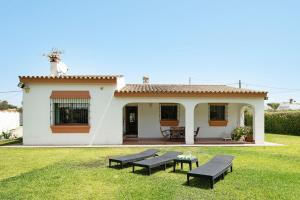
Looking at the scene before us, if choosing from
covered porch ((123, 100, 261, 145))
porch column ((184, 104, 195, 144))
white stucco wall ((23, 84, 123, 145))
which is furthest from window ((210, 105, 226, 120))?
white stucco wall ((23, 84, 123, 145))

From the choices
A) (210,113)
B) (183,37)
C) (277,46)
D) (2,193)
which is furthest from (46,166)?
(277,46)

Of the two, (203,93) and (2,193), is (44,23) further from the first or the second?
(2,193)

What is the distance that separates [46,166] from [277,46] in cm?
2137

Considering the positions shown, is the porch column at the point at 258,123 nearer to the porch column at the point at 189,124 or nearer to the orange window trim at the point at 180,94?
the orange window trim at the point at 180,94

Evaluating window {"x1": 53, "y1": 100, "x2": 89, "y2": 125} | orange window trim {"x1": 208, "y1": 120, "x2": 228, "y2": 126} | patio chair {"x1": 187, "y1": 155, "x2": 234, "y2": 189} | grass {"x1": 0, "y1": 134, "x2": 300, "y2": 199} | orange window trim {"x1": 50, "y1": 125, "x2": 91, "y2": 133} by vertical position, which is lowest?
grass {"x1": 0, "y1": 134, "x2": 300, "y2": 199}

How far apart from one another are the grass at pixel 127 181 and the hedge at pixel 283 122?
48.0ft

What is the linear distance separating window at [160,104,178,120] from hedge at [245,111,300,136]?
11.9m

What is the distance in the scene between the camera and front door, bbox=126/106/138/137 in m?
20.6

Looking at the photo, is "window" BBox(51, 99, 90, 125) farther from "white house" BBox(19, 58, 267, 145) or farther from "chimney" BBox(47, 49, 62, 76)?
"chimney" BBox(47, 49, 62, 76)

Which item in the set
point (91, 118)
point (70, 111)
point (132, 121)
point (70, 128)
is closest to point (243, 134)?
point (132, 121)

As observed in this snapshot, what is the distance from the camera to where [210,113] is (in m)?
20.1

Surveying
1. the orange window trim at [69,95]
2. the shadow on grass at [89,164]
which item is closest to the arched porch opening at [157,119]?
the orange window trim at [69,95]

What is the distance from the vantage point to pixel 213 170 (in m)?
7.94

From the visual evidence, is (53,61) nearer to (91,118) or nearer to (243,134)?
(91,118)
